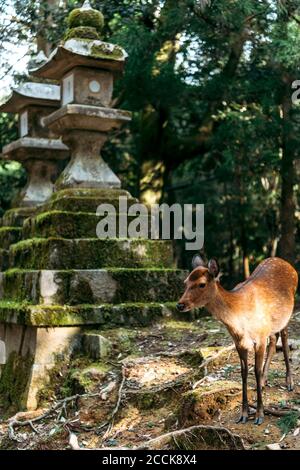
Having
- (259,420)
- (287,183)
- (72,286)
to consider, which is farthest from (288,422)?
(287,183)

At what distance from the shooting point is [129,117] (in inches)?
349

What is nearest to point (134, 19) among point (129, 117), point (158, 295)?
point (129, 117)

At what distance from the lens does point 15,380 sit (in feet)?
25.7

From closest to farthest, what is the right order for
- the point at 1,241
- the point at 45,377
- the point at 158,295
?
1. the point at 45,377
2. the point at 158,295
3. the point at 1,241

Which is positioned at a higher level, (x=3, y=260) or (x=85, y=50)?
(x=85, y=50)

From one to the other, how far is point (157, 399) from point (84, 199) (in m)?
2.89

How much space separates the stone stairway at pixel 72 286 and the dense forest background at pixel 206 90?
3420mm

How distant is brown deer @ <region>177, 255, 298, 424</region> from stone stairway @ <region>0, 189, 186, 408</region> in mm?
2449

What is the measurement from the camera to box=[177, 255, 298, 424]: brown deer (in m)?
5.08

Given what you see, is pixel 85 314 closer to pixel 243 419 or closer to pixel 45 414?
pixel 45 414

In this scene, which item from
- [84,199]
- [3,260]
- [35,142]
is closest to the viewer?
[84,199]

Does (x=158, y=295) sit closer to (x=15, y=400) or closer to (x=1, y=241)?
(x=15, y=400)

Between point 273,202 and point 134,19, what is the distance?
5.91 meters
